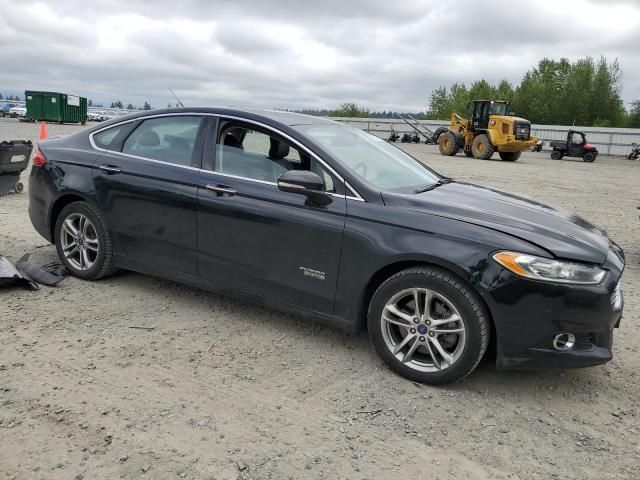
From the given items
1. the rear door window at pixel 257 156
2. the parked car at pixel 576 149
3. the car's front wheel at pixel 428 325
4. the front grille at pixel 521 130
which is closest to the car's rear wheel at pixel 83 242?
the rear door window at pixel 257 156

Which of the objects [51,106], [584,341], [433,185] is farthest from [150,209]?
[51,106]

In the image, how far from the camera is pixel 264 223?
12.5 feet

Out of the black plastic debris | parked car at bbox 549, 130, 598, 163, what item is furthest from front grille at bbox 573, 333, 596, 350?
parked car at bbox 549, 130, 598, 163

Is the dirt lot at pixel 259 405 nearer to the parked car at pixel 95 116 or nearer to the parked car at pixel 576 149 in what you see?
the parked car at pixel 576 149

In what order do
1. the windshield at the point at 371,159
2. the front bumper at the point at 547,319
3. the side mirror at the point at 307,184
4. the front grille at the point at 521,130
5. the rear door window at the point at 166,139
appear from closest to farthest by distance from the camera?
the front bumper at the point at 547,319 → the side mirror at the point at 307,184 → the windshield at the point at 371,159 → the rear door window at the point at 166,139 → the front grille at the point at 521,130

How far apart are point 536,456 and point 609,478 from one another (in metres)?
0.33

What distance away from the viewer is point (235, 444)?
2740mm

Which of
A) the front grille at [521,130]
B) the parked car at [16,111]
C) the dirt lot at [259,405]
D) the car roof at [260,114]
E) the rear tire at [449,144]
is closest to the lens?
the dirt lot at [259,405]

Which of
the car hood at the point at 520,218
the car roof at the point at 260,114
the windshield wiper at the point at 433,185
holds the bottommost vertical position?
the car hood at the point at 520,218

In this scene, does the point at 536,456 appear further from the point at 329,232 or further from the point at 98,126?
the point at 98,126

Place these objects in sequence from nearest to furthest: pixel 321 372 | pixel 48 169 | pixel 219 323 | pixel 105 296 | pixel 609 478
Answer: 1. pixel 609 478
2. pixel 321 372
3. pixel 219 323
4. pixel 105 296
5. pixel 48 169

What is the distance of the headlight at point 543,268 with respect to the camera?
3086 millimetres

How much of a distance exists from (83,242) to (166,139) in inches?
47.6

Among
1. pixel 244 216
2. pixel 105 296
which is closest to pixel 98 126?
pixel 105 296
